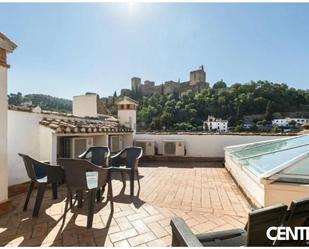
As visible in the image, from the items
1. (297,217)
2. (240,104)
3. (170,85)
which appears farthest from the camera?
(170,85)

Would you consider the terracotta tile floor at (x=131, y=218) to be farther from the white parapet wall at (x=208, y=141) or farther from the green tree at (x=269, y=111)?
the green tree at (x=269, y=111)

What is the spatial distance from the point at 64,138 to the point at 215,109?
36.6 m

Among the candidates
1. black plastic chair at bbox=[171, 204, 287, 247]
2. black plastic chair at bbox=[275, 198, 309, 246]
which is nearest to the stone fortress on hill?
black plastic chair at bbox=[275, 198, 309, 246]

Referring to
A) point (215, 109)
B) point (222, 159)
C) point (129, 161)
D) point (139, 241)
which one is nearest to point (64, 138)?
point (129, 161)

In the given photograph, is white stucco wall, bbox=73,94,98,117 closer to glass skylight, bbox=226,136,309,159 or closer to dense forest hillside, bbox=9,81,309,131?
glass skylight, bbox=226,136,309,159

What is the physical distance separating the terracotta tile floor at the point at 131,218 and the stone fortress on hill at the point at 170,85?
269ft

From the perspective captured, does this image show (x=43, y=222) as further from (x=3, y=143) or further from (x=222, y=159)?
(x=222, y=159)

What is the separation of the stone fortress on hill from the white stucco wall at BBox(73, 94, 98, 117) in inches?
2851

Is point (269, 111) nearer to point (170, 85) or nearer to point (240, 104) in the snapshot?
point (240, 104)

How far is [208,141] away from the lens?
11.5 metres

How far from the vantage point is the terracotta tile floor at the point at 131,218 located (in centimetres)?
302

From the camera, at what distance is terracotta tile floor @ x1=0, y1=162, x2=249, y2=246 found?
302 centimetres

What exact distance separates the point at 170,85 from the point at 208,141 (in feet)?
259

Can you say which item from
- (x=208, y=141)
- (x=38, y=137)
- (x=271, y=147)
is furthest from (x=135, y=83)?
(x=271, y=147)
